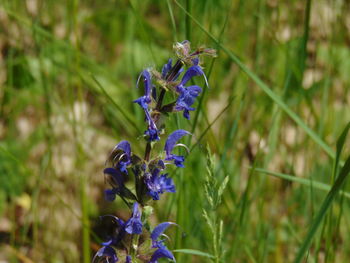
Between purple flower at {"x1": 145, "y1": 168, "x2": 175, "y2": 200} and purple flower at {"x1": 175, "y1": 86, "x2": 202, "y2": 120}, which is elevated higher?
purple flower at {"x1": 175, "y1": 86, "x2": 202, "y2": 120}

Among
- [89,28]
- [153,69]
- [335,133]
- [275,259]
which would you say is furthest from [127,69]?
[153,69]

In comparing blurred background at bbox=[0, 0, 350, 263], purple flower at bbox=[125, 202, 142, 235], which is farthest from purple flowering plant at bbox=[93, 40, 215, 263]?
blurred background at bbox=[0, 0, 350, 263]

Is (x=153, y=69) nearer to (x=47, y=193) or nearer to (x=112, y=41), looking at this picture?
(x=47, y=193)

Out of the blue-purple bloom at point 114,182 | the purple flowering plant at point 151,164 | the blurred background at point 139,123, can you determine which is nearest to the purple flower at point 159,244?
the purple flowering plant at point 151,164

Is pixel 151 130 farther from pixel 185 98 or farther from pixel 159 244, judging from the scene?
pixel 159 244

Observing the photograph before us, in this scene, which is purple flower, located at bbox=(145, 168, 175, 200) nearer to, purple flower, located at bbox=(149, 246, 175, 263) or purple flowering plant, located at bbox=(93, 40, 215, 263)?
purple flowering plant, located at bbox=(93, 40, 215, 263)

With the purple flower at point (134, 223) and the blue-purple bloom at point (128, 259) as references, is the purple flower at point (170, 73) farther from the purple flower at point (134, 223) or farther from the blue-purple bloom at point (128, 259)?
the blue-purple bloom at point (128, 259)

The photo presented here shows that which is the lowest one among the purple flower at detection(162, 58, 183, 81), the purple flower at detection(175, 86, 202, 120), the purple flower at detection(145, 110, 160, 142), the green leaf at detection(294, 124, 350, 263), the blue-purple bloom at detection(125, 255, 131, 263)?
the blue-purple bloom at detection(125, 255, 131, 263)
